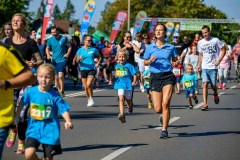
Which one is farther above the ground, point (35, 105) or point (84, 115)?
point (35, 105)

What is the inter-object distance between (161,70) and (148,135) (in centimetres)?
109

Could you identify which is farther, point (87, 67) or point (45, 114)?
point (87, 67)

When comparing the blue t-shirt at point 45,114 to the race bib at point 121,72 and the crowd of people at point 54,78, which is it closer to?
the crowd of people at point 54,78

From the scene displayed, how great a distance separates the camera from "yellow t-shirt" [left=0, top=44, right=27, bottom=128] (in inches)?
201

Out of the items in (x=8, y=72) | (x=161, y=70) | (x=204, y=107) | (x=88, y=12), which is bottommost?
(x=204, y=107)

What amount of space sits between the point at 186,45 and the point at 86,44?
6493 millimetres

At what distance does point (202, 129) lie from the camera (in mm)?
11172

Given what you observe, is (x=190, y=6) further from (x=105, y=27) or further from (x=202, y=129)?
(x=202, y=129)

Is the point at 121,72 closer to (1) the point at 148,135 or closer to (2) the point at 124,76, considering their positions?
(2) the point at 124,76

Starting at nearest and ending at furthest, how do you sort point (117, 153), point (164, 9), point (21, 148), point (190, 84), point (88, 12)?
point (21, 148), point (117, 153), point (190, 84), point (88, 12), point (164, 9)

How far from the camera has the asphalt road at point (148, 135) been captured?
8.42 m

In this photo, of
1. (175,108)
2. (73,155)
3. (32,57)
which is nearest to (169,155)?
(73,155)

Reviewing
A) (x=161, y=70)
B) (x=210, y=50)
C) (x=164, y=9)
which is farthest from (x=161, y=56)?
(x=164, y=9)

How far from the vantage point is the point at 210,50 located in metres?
14.4
